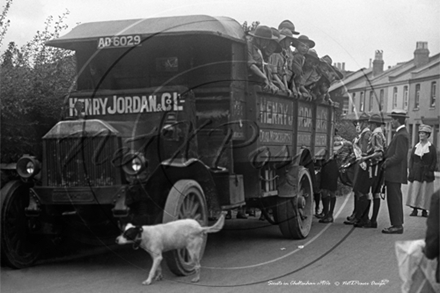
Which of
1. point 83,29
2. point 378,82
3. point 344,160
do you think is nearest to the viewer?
point 83,29

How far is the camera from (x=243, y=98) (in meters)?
7.61

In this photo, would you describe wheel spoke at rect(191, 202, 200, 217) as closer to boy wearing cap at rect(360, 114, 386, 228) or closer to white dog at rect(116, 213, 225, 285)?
white dog at rect(116, 213, 225, 285)

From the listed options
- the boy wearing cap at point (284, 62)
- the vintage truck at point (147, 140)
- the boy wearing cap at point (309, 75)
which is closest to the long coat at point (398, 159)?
the boy wearing cap at point (309, 75)

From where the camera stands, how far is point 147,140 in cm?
665

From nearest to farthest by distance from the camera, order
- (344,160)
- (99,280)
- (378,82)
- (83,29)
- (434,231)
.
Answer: (434,231) → (99,280) → (83,29) → (378,82) → (344,160)

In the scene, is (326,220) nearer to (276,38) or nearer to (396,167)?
(396,167)

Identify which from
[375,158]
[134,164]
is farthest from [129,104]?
[375,158]

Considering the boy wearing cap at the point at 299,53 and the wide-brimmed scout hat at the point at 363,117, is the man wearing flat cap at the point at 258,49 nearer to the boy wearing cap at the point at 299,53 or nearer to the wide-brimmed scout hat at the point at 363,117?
the boy wearing cap at the point at 299,53

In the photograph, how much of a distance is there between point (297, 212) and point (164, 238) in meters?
3.48

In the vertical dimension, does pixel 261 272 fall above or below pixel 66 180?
below

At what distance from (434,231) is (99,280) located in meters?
3.75

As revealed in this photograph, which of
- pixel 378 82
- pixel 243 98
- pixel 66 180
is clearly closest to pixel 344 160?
pixel 378 82

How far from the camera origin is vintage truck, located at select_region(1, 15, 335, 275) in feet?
21.1

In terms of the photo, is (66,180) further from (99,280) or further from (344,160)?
(344,160)
